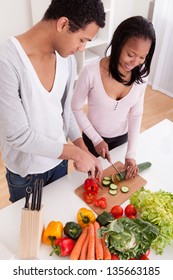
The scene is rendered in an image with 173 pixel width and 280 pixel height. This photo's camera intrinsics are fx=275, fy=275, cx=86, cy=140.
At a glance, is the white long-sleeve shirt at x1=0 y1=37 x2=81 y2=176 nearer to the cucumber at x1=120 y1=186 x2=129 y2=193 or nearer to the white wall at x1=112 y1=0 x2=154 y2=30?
the cucumber at x1=120 y1=186 x2=129 y2=193

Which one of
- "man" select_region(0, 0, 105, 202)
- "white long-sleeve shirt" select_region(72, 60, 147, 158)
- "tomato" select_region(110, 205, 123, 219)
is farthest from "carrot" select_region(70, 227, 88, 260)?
"white long-sleeve shirt" select_region(72, 60, 147, 158)

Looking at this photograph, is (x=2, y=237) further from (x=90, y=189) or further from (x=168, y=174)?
(x=168, y=174)

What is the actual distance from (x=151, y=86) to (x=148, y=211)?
9.69ft

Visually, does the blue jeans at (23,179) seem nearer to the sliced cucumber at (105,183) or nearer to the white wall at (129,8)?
the sliced cucumber at (105,183)

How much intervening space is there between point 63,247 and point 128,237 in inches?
9.1

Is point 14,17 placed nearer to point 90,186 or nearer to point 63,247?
point 90,186

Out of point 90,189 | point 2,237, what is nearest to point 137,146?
point 90,189

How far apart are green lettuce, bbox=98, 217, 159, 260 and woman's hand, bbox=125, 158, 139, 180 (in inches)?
12.8

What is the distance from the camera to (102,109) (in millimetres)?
1443

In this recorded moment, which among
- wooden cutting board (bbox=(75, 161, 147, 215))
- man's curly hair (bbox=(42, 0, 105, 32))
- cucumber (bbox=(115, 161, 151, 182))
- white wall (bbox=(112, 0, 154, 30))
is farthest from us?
white wall (bbox=(112, 0, 154, 30))

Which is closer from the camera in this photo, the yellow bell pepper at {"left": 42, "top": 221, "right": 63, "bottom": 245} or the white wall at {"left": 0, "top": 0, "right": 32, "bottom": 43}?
the yellow bell pepper at {"left": 42, "top": 221, "right": 63, "bottom": 245}

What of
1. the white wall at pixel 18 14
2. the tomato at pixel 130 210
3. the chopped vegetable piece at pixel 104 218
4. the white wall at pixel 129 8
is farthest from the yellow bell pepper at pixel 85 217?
the white wall at pixel 129 8

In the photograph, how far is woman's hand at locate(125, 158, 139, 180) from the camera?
1.28 metres

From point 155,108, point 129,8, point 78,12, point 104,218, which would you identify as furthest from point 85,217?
point 129,8
